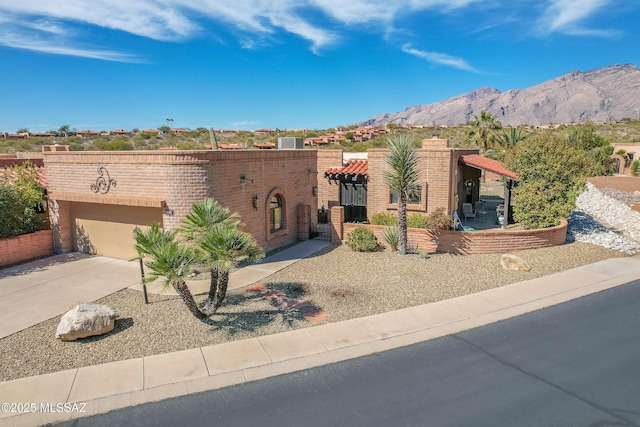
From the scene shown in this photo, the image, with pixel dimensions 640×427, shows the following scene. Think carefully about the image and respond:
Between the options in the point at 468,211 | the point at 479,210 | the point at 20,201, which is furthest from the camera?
the point at 479,210

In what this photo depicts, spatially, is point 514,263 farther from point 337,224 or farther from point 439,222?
point 337,224

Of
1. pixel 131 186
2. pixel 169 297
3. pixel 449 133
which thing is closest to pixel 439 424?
pixel 169 297

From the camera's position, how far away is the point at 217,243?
8.88 meters

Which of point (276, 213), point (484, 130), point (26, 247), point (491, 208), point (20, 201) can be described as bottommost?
point (26, 247)

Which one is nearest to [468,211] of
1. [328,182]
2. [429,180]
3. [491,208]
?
[429,180]

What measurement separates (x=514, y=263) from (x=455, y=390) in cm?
784

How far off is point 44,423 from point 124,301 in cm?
488

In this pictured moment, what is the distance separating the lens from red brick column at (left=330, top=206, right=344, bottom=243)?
17844 millimetres

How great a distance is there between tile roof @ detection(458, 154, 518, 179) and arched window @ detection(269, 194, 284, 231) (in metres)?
9.17

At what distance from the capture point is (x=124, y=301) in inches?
443

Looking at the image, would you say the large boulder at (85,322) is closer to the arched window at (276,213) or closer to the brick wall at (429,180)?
the arched window at (276,213)

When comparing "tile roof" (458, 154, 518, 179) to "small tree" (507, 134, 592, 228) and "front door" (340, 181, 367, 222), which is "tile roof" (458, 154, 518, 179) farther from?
"front door" (340, 181, 367, 222)

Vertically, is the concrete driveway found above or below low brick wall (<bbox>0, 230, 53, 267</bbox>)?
below

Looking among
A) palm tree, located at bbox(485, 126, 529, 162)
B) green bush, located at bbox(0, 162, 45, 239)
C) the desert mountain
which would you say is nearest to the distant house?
green bush, located at bbox(0, 162, 45, 239)
